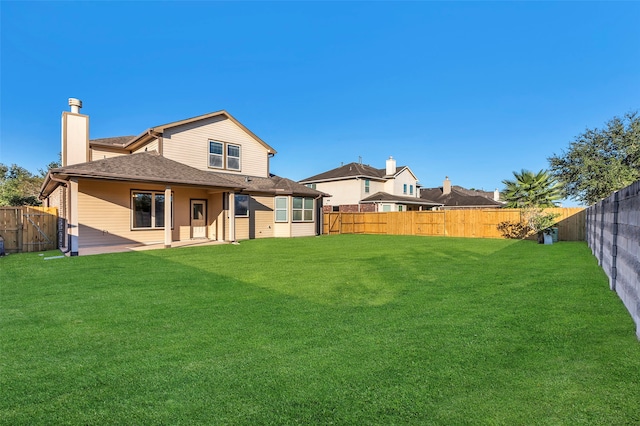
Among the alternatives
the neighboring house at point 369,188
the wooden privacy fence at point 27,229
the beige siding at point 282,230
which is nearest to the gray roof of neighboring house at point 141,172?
the wooden privacy fence at point 27,229

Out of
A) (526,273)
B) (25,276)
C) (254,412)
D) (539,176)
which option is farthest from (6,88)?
(539,176)

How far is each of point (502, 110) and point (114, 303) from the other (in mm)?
24502

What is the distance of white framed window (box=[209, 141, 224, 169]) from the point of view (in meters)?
17.9

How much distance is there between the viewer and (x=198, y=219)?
54.6 feet

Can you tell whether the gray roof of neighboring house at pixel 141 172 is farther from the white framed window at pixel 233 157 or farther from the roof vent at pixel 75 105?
the roof vent at pixel 75 105

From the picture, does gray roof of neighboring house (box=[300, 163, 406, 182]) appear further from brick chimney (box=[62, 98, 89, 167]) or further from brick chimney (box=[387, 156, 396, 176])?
brick chimney (box=[62, 98, 89, 167])

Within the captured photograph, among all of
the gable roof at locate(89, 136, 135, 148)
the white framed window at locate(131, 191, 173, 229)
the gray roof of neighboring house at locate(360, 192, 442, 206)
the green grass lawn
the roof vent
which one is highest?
the roof vent

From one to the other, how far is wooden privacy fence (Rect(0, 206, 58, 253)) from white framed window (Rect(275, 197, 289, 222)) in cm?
1083

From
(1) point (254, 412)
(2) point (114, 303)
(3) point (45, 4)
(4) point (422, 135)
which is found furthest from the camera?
(4) point (422, 135)

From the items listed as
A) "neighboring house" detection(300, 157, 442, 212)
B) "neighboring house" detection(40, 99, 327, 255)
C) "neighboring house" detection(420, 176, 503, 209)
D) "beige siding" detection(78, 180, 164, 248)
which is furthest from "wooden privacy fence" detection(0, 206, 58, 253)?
"neighboring house" detection(420, 176, 503, 209)

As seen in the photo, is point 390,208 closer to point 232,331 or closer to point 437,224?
point 437,224

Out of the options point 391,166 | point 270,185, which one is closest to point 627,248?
point 270,185

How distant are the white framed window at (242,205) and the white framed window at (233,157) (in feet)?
6.90

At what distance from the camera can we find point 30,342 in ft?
11.9
